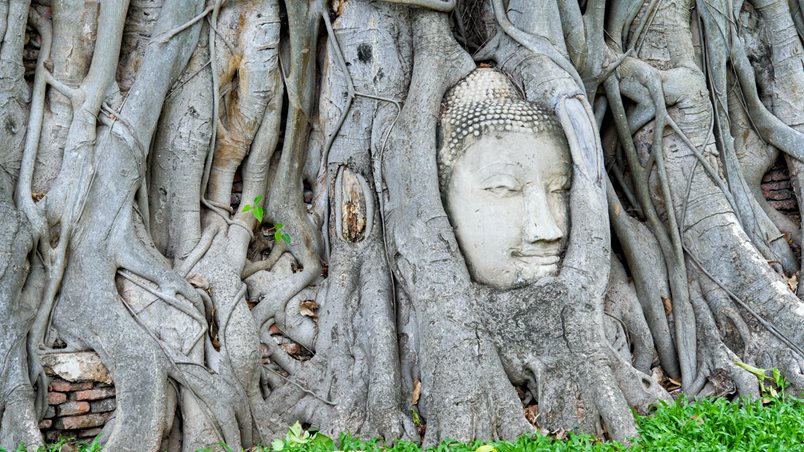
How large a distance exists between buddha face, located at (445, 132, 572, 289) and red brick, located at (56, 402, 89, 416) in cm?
179

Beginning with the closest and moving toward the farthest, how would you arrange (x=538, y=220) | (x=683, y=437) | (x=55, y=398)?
(x=683, y=437)
(x=55, y=398)
(x=538, y=220)

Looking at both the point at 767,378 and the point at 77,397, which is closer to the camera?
the point at 77,397

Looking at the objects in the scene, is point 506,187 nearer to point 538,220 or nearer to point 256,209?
point 538,220

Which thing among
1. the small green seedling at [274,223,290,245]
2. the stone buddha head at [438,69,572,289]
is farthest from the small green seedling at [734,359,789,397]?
the small green seedling at [274,223,290,245]

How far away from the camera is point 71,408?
3459mm

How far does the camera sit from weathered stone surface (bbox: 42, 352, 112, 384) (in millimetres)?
3449

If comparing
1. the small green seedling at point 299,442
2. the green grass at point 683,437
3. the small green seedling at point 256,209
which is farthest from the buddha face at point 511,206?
the small green seedling at point 299,442

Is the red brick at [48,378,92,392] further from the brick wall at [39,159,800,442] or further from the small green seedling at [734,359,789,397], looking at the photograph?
the small green seedling at [734,359,789,397]

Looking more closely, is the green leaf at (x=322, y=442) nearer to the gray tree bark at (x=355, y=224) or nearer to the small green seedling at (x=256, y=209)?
the gray tree bark at (x=355, y=224)

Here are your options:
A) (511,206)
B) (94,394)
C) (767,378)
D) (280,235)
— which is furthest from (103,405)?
(767,378)

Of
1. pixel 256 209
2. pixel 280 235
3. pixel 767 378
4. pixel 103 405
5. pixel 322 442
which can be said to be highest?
pixel 256 209

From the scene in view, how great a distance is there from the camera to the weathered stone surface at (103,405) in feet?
11.5

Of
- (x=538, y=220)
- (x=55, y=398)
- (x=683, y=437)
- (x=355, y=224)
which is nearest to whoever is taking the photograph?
(x=683, y=437)

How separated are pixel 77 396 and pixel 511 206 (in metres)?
2.06
